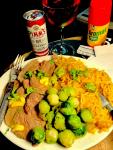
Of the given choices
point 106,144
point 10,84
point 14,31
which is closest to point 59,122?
point 106,144

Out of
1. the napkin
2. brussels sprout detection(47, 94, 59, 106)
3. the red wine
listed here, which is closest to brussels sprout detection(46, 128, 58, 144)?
brussels sprout detection(47, 94, 59, 106)

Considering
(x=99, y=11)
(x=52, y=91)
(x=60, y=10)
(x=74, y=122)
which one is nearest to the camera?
(x=74, y=122)

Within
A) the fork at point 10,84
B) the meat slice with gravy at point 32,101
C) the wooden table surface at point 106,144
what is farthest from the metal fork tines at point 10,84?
the wooden table surface at point 106,144

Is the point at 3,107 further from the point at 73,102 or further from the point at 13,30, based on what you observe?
the point at 13,30

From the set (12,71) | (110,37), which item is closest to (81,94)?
(12,71)

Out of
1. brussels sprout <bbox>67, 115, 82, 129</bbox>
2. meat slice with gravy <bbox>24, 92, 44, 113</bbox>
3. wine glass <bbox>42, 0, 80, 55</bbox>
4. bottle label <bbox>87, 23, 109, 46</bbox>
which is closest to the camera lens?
brussels sprout <bbox>67, 115, 82, 129</bbox>

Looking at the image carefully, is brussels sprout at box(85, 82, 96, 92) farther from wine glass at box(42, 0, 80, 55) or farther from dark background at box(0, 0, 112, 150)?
dark background at box(0, 0, 112, 150)

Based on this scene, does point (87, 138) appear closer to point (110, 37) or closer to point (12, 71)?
point (12, 71)
